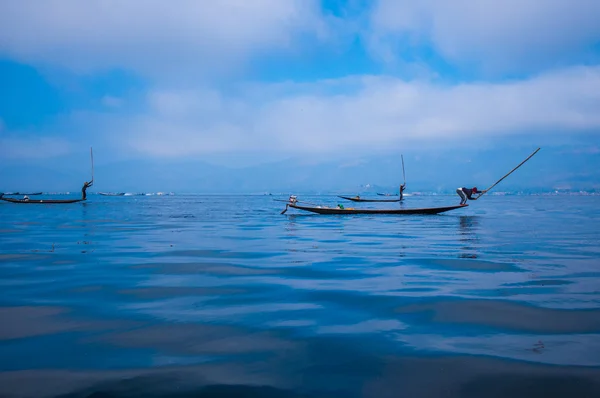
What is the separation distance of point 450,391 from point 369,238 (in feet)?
57.6

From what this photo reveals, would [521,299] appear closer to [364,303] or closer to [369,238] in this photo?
[364,303]

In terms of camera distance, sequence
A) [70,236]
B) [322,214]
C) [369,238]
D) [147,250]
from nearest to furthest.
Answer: [147,250] → [369,238] → [70,236] → [322,214]

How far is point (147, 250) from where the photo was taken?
18062 millimetres

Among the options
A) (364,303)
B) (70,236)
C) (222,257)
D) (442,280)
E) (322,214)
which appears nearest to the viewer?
(364,303)

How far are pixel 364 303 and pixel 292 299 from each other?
147cm

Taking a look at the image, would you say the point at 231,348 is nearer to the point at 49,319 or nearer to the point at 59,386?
the point at 59,386

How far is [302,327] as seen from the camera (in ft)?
24.6

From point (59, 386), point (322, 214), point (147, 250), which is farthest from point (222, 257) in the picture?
point (322, 214)

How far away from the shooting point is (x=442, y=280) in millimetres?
11500

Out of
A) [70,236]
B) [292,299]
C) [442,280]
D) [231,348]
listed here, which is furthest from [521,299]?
[70,236]

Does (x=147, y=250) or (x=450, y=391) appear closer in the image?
(x=450, y=391)

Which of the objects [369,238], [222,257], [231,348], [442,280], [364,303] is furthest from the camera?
[369,238]

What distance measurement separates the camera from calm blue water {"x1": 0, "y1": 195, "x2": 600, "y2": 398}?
543 centimetres

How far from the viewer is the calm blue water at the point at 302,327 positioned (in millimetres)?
5426
